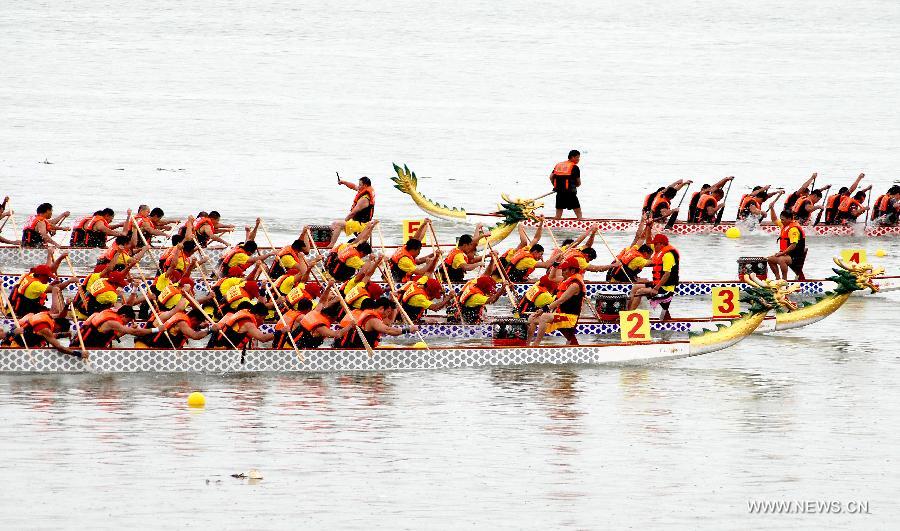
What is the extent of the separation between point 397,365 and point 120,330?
2.43m

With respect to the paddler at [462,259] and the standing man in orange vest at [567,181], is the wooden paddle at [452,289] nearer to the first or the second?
the paddler at [462,259]

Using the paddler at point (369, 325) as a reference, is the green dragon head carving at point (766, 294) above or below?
above

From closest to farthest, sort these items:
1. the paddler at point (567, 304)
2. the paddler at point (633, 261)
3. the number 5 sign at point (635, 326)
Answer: the number 5 sign at point (635, 326), the paddler at point (567, 304), the paddler at point (633, 261)

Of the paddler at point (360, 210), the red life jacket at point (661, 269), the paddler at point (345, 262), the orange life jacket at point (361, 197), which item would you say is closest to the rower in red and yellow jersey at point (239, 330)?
the paddler at point (345, 262)

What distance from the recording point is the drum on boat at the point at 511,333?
1598 centimetres

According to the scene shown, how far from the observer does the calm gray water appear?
12.5m

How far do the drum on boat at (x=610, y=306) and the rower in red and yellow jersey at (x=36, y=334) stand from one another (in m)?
5.17

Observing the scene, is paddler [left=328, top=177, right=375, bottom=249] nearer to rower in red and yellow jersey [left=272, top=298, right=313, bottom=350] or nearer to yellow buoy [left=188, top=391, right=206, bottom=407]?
rower in red and yellow jersey [left=272, top=298, right=313, bottom=350]

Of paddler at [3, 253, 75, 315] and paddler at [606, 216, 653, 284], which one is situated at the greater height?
paddler at [606, 216, 653, 284]

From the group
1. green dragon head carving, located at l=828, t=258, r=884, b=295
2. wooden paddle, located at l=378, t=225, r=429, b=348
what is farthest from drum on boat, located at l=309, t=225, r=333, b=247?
green dragon head carving, located at l=828, t=258, r=884, b=295

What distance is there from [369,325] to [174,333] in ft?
5.54

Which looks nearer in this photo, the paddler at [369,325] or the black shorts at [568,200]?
the paddler at [369,325]

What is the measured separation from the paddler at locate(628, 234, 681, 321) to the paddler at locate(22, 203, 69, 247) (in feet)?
22.4

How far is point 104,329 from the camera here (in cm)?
1519
